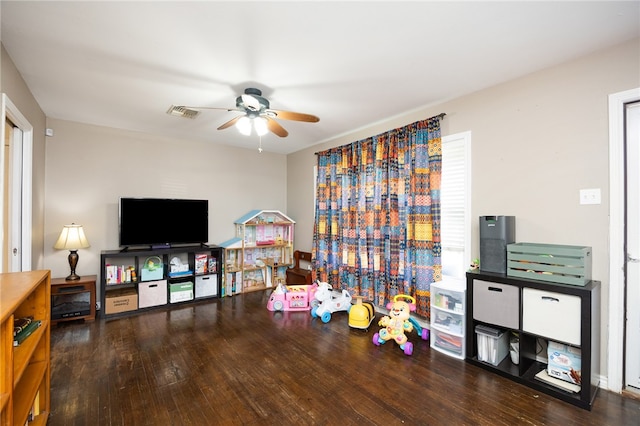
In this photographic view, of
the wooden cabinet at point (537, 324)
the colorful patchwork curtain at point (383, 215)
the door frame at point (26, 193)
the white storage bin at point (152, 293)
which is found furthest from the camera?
the white storage bin at point (152, 293)

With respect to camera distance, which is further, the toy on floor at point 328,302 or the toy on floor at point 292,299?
the toy on floor at point 292,299

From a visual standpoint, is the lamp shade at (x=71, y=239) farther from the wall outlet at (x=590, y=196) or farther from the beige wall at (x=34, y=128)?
the wall outlet at (x=590, y=196)

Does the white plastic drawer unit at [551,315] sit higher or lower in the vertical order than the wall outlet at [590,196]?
lower

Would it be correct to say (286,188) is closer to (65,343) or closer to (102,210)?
(102,210)

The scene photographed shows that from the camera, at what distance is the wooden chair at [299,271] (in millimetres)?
4598

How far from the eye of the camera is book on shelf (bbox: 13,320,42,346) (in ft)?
4.91

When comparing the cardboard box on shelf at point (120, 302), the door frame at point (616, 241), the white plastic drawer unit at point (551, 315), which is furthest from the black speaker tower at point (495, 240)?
the cardboard box on shelf at point (120, 302)

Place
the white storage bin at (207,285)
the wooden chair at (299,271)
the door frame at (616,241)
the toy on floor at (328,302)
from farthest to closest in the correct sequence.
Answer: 1. the wooden chair at (299,271)
2. the white storage bin at (207,285)
3. the toy on floor at (328,302)
4. the door frame at (616,241)

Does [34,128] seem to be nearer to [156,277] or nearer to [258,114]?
[156,277]

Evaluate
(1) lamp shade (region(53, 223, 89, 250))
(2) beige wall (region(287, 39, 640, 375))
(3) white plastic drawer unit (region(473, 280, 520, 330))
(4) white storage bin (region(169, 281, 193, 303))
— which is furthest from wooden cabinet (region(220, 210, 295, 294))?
(3) white plastic drawer unit (region(473, 280, 520, 330))

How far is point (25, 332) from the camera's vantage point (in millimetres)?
1561

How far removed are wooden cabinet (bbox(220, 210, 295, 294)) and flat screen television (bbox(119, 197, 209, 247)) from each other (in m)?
0.59

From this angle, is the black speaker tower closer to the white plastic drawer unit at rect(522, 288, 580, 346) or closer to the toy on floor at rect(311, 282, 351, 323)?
the white plastic drawer unit at rect(522, 288, 580, 346)

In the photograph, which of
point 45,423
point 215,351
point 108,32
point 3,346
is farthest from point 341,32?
point 45,423
